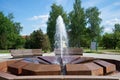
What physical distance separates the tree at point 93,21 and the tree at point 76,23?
91.7 inches

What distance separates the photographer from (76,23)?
53781 mm

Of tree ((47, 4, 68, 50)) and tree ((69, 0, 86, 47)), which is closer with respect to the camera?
tree ((47, 4, 68, 50))

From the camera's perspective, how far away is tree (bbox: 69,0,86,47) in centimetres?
5378

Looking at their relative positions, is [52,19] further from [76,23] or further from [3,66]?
[3,66]

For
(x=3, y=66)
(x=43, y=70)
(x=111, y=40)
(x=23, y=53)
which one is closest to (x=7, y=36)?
(x=111, y=40)

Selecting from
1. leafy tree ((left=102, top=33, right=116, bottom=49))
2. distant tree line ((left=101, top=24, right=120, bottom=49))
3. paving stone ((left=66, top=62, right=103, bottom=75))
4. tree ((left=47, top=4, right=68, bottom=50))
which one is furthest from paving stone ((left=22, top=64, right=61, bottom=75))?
leafy tree ((left=102, top=33, right=116, bottom=49))

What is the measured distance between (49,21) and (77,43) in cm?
819

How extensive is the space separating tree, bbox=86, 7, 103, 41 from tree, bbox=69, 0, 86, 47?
7.64ft

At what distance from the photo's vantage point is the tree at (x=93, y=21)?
56688 millimetres

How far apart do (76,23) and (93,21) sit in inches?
192

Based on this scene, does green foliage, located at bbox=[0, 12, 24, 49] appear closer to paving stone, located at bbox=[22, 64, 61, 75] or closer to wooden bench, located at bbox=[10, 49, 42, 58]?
wooden bench, located at bbox=[10, 49, 42, 58]

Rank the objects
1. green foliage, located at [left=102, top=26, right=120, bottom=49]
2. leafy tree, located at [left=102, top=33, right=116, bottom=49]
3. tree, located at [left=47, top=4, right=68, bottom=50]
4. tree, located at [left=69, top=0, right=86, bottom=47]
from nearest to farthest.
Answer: tree, located at [left=47, top=4, right=68, bottom=50] < green foliage, located at [left=102, top=26, right=120, bottom=49] < tree, located at [left=69, top=0, right=86, bottom=47] < leafy tree, located at [left=102, top=33, right=116, bottom=49]

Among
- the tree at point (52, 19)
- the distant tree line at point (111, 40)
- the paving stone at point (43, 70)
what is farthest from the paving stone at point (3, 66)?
the distant tree line at point (111, 40)

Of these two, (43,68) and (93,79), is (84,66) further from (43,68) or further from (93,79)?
(93,79)
